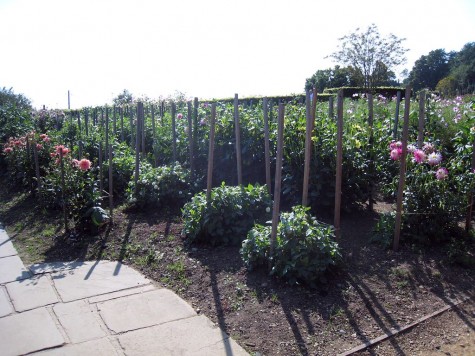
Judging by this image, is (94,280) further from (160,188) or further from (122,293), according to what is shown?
(160,188)

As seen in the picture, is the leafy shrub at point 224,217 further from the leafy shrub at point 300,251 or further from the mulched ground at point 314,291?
the leafy shrub at point 300,251

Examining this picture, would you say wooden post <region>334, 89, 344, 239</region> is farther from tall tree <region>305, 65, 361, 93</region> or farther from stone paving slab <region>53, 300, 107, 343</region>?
tall tree <region>305, 65, 361, 93</region>

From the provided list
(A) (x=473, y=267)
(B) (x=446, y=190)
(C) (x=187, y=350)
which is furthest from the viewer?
(B) (x=446, y=190)

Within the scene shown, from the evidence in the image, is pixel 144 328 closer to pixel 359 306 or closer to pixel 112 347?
pixel 112 347

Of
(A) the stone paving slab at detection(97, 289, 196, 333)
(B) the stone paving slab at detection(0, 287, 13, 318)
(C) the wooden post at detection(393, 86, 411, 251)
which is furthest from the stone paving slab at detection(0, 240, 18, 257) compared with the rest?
(C) the wooden post at detection(393, 86, 411, 251)

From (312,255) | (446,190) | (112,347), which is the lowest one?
(112,347)

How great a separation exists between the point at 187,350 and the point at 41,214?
170 inches

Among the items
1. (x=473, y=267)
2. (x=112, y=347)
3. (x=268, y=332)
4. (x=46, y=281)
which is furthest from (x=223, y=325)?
(x=473, y=267)

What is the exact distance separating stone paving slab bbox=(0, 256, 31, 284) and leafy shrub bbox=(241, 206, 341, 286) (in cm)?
232

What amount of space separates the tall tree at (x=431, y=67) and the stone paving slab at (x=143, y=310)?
58.8m

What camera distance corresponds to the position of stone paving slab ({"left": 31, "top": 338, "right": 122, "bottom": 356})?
2.84 meters

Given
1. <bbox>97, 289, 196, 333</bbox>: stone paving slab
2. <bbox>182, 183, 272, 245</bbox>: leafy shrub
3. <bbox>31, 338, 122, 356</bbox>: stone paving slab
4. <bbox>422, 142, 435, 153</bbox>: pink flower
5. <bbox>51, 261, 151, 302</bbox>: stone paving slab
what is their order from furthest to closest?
<bbox>182, 183, 272, 245</bbox>: leafy shrub, <bbox>422, 142, 435, 153</bbox>: pink flower, <bbox>51, 261, 151, 302</bbox>: stone paving slab, <bbox>97, 289, 196, 333</bbox>: stone paving slab, <bbox>31, 338, 122, 356</bbox>: stone paving slab

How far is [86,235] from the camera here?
17.2ft

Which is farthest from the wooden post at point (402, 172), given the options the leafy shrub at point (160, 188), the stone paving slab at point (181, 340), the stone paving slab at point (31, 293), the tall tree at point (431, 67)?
the tall tree at point (431, 67)
